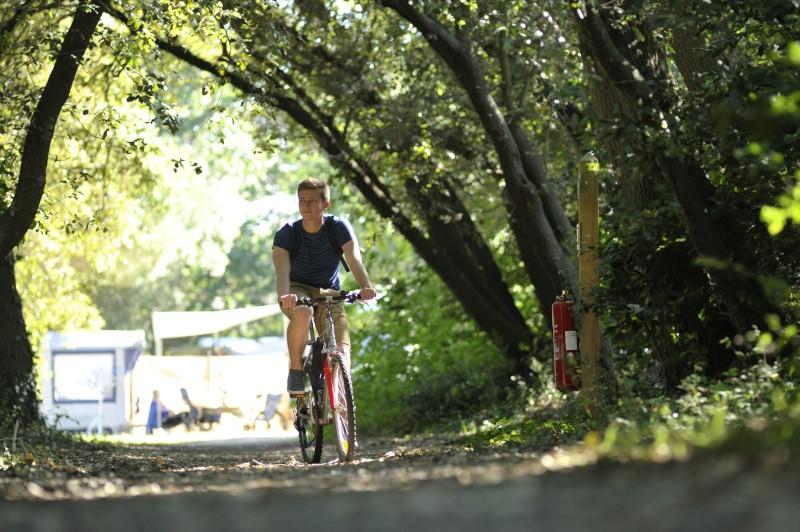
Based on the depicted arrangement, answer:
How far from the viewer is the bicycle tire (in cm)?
938

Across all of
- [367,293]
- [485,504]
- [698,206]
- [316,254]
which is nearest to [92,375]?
[316,254]

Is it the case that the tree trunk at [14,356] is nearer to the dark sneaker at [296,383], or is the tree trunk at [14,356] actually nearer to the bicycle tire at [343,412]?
the dark sneaker at [296,383]

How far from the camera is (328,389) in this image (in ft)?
31.4

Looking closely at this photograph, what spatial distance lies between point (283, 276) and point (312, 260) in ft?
1.17

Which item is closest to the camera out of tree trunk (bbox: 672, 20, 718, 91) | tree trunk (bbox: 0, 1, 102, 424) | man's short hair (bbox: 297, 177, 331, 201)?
man's short hair (bbox: 297, 177, 331, 201)

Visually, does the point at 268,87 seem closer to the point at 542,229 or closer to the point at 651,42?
the point at 542,229

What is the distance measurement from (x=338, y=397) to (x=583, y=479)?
5414mm

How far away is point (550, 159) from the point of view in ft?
62.2

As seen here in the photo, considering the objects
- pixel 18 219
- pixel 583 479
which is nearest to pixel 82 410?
pixel 18 219

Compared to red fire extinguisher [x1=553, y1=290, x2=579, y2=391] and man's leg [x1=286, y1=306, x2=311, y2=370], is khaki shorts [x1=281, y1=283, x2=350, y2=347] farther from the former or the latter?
red fire extinguisher [x1=553, y1=290, x2=579, y2=391]

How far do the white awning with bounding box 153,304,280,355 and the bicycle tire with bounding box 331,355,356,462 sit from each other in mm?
24641

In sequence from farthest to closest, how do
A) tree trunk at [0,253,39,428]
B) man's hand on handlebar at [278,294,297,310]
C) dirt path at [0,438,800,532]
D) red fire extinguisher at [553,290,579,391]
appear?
tree trunk at [0,253,39,428]
red fire extinguisher at [553,290,579,391]
man's hand on handlebar at [278,294,297,310]
dirt path at [0,438,800,532]

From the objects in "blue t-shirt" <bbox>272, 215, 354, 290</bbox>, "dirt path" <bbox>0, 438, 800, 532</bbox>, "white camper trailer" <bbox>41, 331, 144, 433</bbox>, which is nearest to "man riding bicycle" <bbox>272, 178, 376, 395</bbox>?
"blue t-shirt" <bbox>272, 215, 354, 290</bbox>

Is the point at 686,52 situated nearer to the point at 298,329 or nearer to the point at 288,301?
the point at 298,329
